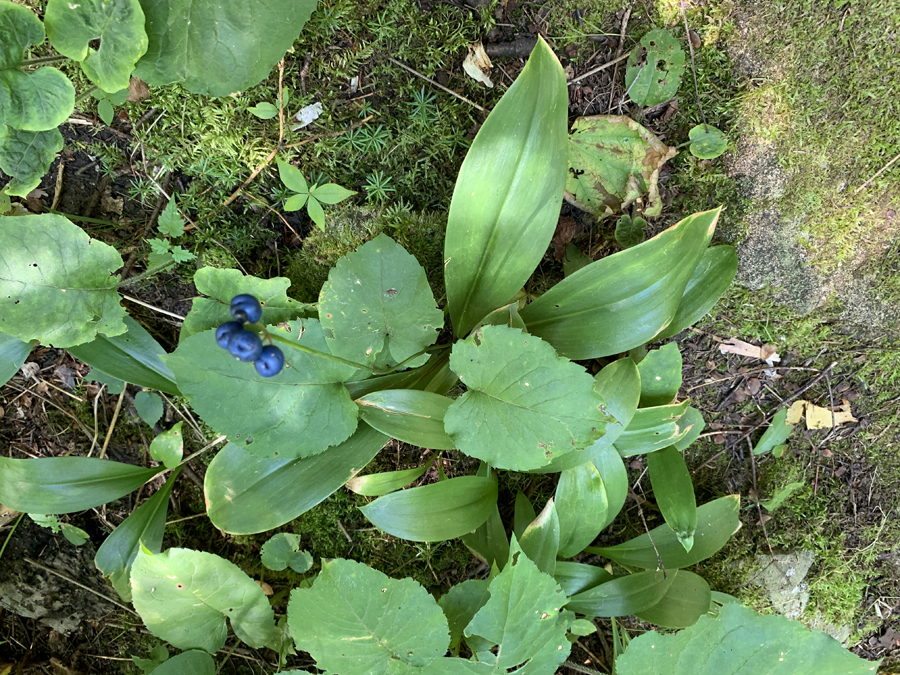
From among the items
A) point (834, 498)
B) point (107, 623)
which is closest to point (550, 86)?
point (834, 498)

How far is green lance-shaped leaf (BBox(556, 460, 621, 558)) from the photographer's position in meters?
2.45

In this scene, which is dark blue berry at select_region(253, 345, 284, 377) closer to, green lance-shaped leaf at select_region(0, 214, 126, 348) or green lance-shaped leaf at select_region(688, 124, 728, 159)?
green lance-shaped leaf at select_region(0, 214, 126, 348)

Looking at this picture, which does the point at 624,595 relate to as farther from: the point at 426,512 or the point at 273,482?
the point at 273,482

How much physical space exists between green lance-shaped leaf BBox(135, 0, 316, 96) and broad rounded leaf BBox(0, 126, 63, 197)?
1.78 ft

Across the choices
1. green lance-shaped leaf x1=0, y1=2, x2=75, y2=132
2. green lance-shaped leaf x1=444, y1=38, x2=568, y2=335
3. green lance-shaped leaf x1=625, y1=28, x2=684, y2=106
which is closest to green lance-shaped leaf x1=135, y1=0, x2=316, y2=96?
green lance-shaped leaf x1=0, y1=2, x2=75, y2=132

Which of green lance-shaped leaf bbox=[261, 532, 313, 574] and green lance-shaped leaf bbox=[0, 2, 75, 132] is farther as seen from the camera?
green lance-shaped leaf bbox=[261, 532, 313, 574]

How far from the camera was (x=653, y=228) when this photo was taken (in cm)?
266

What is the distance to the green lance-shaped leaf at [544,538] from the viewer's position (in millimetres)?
2387

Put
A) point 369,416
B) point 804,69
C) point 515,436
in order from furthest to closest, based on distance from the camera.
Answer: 1. point 804,69
2. point 369,416
3. point 515,436

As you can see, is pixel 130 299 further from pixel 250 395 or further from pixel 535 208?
pixel 535 208

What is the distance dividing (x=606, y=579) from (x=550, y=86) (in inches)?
90.8

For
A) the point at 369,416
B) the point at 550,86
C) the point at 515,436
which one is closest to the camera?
the point at 515,436

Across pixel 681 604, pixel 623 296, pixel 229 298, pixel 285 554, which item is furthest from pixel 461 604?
pixel 229 298

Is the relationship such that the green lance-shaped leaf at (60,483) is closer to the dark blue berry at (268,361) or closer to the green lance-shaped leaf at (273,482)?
the green lance-shaped leaf at (273,482)
